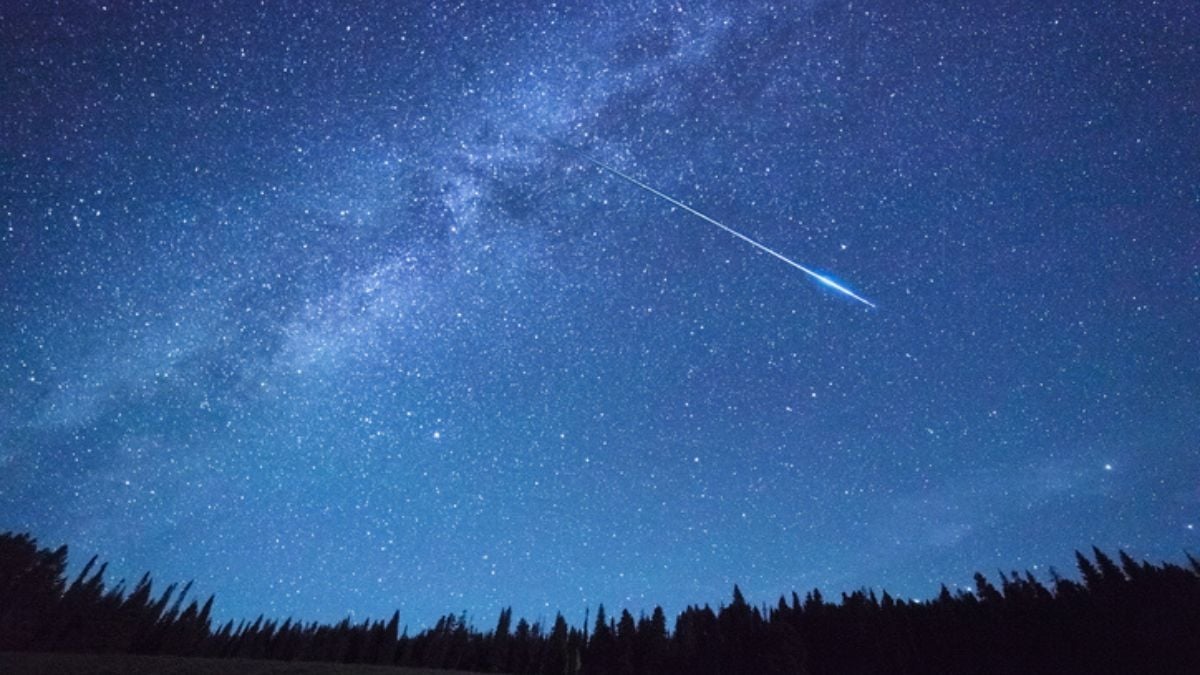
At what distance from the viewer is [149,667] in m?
68.6

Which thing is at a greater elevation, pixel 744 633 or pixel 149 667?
pixel 744 633

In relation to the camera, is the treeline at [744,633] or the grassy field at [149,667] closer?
the grassy field at [149,667]

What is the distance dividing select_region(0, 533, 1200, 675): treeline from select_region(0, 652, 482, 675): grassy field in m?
27.6

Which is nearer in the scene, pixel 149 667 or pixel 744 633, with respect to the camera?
pixel 149 667

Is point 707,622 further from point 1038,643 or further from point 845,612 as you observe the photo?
point 1038,643

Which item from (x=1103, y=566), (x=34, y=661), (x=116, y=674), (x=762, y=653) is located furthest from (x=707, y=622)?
(x=34, y=661)

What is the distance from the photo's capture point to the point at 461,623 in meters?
130

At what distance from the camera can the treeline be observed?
79.6m

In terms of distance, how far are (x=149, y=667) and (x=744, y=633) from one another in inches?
3409

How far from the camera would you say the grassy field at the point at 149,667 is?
203ft

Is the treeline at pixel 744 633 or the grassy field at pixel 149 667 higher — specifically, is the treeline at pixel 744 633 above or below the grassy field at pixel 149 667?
above

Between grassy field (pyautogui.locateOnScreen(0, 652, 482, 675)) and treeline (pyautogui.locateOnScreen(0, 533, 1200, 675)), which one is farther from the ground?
treeline (pyautogui.locateOnScreen(0, 533, 1200, 675))

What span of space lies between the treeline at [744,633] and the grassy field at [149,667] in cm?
2764

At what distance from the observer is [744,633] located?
10838 cm
